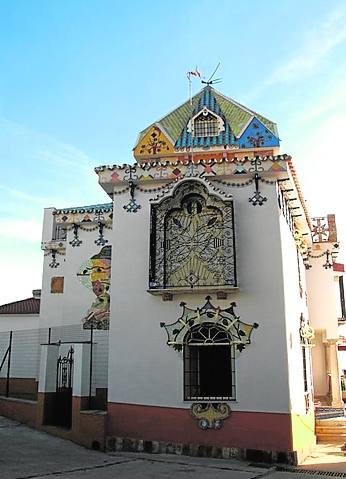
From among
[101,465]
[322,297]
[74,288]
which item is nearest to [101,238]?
[74,288]

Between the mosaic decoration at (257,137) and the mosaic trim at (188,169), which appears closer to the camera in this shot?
the mosaic trim at (188,169)

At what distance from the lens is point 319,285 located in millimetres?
17188

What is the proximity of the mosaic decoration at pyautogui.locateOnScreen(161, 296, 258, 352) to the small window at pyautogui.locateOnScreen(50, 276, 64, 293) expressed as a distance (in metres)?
7.43

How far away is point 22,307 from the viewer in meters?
25.3

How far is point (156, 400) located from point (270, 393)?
2427mm

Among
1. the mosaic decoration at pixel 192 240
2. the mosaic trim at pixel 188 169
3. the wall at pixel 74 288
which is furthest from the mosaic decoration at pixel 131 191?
the wall at pixel 74 288

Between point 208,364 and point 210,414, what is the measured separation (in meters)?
1.54

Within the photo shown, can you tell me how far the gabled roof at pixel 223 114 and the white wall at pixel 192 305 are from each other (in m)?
3.57

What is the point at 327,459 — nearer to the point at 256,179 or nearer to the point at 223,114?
the point at 256,179

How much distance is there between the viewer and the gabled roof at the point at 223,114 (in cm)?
1470

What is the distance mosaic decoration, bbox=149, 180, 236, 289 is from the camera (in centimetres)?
1121

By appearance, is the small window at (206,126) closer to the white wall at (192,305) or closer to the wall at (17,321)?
the white wall at (192,305)

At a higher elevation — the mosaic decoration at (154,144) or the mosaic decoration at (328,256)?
the mosaic decoration at (154,144)

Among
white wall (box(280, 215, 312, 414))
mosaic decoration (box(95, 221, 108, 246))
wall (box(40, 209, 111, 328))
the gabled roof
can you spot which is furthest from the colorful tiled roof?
white wall (box(280, 215, 312, 414))
